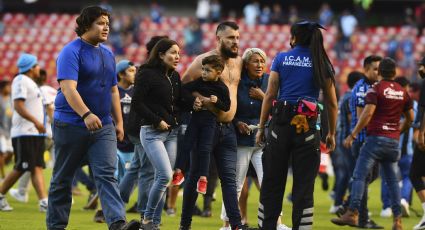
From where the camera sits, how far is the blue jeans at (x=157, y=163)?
30.8 feet

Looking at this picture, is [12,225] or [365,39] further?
[365,39]

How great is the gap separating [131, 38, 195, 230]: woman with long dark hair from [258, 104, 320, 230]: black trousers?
142 cm

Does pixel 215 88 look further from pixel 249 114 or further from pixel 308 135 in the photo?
pixel 308 135

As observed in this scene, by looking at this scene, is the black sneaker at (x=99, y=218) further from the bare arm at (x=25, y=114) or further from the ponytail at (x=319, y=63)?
the ponytail at (x=319, y=63)

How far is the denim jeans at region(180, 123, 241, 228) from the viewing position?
9.55 metres

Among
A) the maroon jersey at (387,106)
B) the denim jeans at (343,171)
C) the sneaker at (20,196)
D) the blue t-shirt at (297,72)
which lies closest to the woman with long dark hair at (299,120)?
the blue t-shirt at (297,72)

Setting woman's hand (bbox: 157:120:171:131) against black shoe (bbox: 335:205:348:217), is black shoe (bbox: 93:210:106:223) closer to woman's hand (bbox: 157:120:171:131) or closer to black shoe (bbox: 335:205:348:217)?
woman's hand (bbox: 157:120:171:131)

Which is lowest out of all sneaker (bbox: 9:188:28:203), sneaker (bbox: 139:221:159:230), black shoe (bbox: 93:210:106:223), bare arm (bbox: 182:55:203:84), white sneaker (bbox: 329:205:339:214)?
white sneaker (bbox: 329:205:339:214)

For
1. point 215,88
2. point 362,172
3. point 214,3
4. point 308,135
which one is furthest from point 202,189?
point 214,3

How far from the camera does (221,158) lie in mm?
9695

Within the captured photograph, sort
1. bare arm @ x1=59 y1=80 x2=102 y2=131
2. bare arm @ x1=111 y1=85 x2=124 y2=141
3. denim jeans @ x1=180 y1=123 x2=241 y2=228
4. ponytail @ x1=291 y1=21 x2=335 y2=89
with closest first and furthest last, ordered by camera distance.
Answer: bare arm @ x1=59 y1=80 x2=102 y2=131
ponytail @ x1=291 y1=21 x2=335 y2=89
bare arm @ x1=111 y1=85 x2=124 y2=141
denim jeans @ x1=180 y1=123 x2=241 y2=228

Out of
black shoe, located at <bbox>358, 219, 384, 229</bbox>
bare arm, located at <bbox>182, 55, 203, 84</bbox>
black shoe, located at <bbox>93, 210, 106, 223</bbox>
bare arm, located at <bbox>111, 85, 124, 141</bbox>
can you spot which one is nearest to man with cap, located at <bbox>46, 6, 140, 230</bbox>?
bare arm, located at <bbox>111, 85, 124, 141</bbox>

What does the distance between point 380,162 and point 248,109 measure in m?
1.91

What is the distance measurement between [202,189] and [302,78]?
1.85 metres
